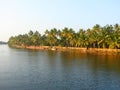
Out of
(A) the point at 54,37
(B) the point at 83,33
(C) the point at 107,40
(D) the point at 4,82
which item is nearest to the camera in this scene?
(D) the point at 4,82

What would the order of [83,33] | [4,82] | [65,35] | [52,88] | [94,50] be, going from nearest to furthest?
[52,88]
[4,82]
[94,50]
[83,33]
[65,35]

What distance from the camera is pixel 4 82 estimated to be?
36.0m

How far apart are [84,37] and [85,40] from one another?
235 centimetres

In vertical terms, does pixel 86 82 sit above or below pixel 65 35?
below

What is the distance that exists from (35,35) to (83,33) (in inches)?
1912

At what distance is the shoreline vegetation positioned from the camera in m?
103

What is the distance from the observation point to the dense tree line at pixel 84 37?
341ft

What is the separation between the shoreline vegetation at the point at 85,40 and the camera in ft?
339

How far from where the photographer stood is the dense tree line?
104 meters

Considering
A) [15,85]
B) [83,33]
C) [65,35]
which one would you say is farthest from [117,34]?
[15,85]

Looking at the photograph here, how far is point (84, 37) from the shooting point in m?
117

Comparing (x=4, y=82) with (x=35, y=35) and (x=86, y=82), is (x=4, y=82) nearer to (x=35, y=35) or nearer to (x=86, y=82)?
(x=86, y=82)

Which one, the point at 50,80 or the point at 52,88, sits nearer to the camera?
A: the point at 52,88

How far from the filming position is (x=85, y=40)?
11512cm
